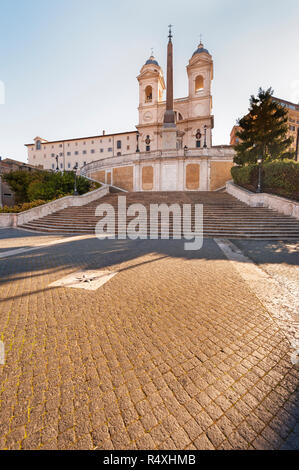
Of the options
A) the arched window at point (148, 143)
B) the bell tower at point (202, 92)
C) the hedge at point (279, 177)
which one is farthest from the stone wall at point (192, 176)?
the arched window at point (148, 143)

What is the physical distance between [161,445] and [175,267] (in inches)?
173

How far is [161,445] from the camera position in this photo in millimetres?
1475

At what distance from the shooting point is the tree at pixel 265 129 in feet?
63.5

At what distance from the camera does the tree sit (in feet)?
63.5

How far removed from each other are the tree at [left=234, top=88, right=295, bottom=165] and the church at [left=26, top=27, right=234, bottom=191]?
205 inches

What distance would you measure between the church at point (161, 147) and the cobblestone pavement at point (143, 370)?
2072 cm

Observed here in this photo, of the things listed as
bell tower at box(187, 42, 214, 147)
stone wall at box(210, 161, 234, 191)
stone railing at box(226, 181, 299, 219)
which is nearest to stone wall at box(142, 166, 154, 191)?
stone wall at box(210, 161, 234, 191)

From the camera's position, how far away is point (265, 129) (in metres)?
19.8

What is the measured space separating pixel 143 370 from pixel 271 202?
15.8 meters

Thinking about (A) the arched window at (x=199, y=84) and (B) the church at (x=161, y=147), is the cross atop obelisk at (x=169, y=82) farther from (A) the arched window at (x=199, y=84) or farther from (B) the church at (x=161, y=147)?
(A) the arched window at (x=199, y=84)

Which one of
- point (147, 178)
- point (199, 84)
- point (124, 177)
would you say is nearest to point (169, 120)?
point (147, 178)

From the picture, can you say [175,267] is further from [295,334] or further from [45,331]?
[45,331]

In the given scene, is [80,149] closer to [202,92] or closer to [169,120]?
[202,92]

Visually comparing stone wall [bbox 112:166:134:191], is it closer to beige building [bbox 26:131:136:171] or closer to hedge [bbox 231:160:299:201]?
hedge [bbox 231:160:299:201]
